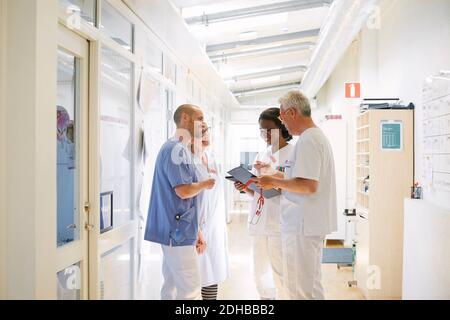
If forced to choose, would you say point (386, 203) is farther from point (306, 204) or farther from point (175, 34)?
point (175, 34)

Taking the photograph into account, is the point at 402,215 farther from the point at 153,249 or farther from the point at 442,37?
the point at 153,249

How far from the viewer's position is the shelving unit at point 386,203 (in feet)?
10.9

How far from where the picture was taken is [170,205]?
2100 mm

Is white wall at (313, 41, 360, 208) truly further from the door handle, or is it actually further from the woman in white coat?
the door handle

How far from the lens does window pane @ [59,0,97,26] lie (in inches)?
68.7

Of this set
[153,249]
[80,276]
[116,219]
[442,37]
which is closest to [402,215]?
[442,37]

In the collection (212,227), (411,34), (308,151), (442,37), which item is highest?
(411,34)

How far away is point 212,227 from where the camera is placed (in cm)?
271

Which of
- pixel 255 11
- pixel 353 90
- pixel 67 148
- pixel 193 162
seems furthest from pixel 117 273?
pixel 353 90

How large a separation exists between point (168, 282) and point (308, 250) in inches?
31.4

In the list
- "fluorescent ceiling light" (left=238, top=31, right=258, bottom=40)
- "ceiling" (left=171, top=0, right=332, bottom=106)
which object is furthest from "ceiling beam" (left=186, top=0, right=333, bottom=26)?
"fluorescent ceiling light" (left=238, top=31, right=258, bottom=40)

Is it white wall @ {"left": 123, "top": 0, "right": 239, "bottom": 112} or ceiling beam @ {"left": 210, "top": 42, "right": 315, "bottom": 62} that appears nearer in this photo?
white wall @ {"left": 123, "top": 0, "right": 239, "bottom": 112}

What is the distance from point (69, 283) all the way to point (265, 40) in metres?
3.49

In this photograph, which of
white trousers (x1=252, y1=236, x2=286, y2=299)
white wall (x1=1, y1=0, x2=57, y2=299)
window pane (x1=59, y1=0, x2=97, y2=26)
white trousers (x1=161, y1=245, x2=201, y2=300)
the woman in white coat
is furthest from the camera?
the woman in white coat
